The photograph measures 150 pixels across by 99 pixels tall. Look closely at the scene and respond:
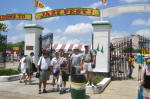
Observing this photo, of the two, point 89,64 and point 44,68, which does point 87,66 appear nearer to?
point 89,64

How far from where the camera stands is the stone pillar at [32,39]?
38.7 ft

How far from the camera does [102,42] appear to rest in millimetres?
10273

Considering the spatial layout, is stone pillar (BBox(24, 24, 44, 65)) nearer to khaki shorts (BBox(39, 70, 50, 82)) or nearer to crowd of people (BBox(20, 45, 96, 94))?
crowd of people (BBox(20, 45, 96, 94))

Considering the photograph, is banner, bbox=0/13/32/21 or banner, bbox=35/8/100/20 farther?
banner, bbox=0/13/32/21

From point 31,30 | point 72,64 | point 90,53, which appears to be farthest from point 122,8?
point 31,30

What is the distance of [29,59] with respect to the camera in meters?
9.12

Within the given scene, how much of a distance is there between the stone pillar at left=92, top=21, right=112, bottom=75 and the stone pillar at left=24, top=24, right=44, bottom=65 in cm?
407

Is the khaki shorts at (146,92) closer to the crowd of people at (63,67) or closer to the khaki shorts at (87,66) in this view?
the crowd of people at (63,67)

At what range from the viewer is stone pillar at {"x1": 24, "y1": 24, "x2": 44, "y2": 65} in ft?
38.7

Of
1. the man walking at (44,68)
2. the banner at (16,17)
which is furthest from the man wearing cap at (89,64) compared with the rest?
the banner at (16,17)

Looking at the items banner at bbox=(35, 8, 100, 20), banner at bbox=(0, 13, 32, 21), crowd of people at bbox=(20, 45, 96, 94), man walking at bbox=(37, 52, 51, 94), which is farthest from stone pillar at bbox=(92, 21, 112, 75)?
banner at bbox=(0, 13, 32, 21)

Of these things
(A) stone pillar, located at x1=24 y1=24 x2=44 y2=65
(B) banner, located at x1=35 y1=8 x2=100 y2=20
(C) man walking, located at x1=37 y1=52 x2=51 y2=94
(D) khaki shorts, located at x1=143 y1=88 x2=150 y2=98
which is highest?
(B) banner, located at x1=35 y1=8 x2=100 y2=20

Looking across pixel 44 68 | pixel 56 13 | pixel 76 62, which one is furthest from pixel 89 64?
pixel 56 13

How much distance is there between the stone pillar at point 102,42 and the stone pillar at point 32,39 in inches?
160
